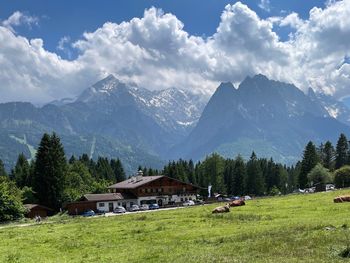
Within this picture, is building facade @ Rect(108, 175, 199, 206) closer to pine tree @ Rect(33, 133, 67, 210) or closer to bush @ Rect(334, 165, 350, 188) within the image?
pine tree @ Rect(33, 133, 67, 210)

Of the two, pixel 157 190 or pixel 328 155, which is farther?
pixel 328 155

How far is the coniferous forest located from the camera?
111438 mm

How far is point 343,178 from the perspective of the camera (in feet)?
446

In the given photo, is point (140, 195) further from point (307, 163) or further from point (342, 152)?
point (342, 152)

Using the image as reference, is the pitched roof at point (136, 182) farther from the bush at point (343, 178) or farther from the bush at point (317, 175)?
the bush at point (343, 178)

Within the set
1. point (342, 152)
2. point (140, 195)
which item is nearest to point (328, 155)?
point (342, 152)

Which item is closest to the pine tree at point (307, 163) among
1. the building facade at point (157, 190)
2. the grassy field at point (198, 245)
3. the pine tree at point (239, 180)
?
the pine tree at point (239, 180)

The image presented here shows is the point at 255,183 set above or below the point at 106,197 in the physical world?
above

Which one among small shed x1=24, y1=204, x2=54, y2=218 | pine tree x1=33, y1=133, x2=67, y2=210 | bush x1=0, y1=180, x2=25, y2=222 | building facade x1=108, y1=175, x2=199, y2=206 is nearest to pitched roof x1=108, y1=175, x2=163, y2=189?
building facade x1=108, y1=175, x2=199, y2=206

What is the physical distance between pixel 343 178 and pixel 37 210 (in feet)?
290

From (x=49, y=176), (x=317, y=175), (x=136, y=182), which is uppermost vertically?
(x=49, y=176)

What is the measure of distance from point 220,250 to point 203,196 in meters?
143

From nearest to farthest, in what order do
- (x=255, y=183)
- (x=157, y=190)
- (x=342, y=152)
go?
(x=157, y=190), (x=255, y=183), (x=342, y=152)

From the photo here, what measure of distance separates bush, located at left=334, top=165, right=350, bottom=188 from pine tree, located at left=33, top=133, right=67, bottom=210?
265 ft
